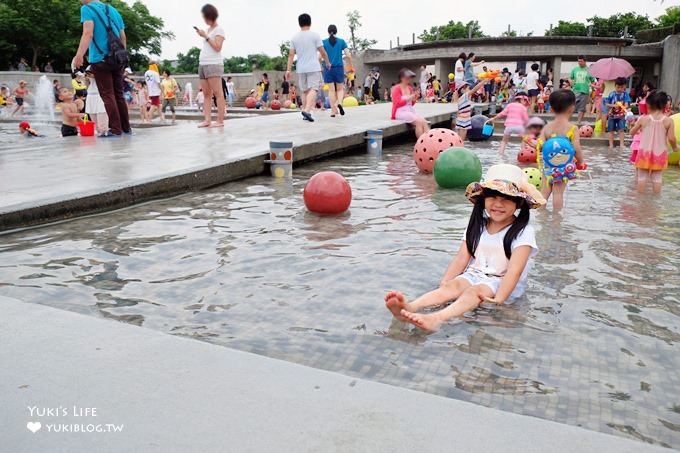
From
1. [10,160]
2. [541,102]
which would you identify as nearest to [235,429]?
[10,160]

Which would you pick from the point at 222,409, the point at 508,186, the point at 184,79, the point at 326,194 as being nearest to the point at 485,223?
the point at 508,186

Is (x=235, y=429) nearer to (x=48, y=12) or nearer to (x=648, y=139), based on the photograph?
(x=648, y=139)

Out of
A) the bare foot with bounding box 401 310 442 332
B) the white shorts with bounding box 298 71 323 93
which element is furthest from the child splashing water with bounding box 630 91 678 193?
the white shorts with bounding box 298 71 323 93

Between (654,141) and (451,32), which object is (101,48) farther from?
(451,32)

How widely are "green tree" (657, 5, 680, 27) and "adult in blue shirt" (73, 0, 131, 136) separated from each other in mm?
57469

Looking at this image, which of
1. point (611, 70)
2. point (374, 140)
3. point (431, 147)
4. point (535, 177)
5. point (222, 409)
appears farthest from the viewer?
point (611, 70)

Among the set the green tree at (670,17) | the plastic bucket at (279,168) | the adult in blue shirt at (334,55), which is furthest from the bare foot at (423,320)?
the green tree at (670,17)

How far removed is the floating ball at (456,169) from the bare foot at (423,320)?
512cm

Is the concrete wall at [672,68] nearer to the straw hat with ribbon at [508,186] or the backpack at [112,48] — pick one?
the backpack at [112,48]

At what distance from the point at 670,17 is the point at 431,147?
6022 centimetres

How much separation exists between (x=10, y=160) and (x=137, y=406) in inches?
290

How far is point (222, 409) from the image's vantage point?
7.70 feet

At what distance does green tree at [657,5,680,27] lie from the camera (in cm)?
5669

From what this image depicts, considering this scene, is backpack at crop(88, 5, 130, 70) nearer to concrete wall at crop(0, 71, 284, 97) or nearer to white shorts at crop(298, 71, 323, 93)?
white shorts at crop(298, 71, 323, 93)
